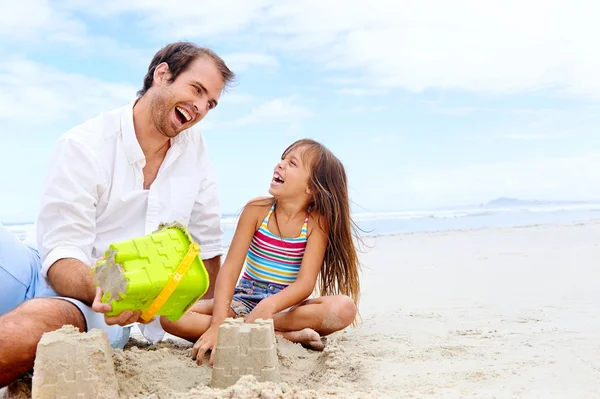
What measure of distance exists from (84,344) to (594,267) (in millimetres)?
5206

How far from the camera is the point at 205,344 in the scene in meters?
2.86

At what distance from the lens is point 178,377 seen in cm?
258

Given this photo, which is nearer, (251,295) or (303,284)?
(303,284)

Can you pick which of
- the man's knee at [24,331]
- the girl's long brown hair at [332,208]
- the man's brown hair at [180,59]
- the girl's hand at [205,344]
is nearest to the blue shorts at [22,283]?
the man's knee at [24,331]

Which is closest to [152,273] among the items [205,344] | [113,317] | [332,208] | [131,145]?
[113,317]

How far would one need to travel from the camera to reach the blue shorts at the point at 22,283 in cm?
267

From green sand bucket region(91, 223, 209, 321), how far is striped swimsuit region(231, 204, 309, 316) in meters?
1.13

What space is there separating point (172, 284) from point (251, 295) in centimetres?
131

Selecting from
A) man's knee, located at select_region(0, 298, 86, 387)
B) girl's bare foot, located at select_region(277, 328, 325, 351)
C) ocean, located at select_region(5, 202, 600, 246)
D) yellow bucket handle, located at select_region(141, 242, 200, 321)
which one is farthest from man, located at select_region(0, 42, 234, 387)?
ocean, located at select_region(5, 202, 600, 246)

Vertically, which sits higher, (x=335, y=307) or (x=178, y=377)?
(x=335, y=307)

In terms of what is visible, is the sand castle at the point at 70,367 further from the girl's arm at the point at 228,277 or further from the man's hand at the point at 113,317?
the girl's arm at the point at 228,277

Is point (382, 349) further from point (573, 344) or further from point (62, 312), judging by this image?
point (62, 312)

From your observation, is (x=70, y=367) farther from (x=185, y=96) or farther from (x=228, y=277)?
(x=185, y=96)

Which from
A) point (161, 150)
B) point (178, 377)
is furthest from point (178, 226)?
point (161, 150)
